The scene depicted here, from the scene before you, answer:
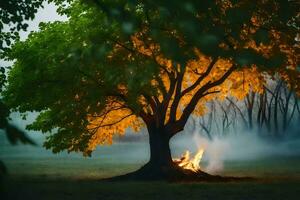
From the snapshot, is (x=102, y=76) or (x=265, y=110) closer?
(x=102, y=76)

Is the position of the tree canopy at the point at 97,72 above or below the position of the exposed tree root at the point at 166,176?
above

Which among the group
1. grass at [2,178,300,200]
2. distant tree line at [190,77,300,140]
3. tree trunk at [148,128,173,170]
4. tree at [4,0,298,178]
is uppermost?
distant tree line at [190,77,300,140]

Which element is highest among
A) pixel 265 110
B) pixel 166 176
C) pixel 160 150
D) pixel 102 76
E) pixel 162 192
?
pixel 265 110

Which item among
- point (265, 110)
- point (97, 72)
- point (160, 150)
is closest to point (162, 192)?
point (97, 72)

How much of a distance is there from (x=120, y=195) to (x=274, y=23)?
11.7m

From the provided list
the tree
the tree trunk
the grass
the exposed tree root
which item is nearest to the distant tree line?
the tree

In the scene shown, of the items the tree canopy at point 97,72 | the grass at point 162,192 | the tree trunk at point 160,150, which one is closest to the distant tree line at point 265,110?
the tree canopy at point 97,72

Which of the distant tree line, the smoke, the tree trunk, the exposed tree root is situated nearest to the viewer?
the exposed tree root

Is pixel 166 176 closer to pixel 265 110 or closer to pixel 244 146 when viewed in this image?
pixel 265 110

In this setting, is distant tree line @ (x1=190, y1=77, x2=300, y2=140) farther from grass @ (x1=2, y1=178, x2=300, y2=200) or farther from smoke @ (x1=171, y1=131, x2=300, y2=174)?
grass @ (x1=2, y1=178, x2=300, y2=200)

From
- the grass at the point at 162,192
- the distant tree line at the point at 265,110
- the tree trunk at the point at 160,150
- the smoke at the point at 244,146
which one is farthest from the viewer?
the smoke at the point at 244,146

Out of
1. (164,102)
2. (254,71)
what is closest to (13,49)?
(164,102)

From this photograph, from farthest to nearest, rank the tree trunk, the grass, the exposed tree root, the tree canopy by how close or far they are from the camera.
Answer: the tree trunk → the exposed tree root → the tree canopy → the grass

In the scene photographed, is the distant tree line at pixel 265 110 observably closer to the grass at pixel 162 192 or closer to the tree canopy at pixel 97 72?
the tree canopy at pixel 97 72
